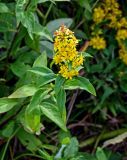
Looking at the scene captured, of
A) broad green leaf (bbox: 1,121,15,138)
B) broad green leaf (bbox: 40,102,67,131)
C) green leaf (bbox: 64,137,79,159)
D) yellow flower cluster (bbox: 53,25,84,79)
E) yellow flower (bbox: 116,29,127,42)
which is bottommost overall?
green leaf (bbox: 64,137,79,159)

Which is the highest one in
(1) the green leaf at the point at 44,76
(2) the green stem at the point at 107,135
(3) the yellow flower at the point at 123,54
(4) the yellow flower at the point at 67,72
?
(4) the yellow flower at the point at 67,72

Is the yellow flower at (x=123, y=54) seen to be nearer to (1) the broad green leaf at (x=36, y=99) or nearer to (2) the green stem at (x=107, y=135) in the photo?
(2) the green stem at (x=107, y=135)

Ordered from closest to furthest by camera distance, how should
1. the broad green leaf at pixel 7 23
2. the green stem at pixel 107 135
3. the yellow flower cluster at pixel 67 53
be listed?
the yellow flower cluster at pixel 67 53, the broad green leaf at pixel 7 23, the green stem at pixel 107 135

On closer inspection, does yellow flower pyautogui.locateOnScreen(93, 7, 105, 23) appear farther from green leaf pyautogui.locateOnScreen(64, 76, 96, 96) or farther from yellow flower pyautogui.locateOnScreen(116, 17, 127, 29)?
green leaf pyautogui.locateOnScreen(64, 76, 96, 96)

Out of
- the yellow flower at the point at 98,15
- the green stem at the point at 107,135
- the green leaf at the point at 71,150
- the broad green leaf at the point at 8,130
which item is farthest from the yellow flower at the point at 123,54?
the broad green leaf at the point at 8,130

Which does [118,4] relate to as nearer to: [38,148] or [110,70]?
[110,70]

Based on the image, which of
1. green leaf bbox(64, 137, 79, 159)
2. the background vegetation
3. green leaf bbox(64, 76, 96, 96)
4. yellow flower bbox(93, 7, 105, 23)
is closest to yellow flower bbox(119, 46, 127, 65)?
the background vegetation

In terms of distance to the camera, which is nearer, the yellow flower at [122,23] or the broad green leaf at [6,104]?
the broad green leaf at [6,104]

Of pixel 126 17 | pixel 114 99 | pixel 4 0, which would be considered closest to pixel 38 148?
pixel 114 99

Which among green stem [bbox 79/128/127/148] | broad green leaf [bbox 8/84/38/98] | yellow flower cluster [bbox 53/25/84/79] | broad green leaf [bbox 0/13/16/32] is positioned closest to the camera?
yellow flower cluster [bbox 53/25/84/79]
